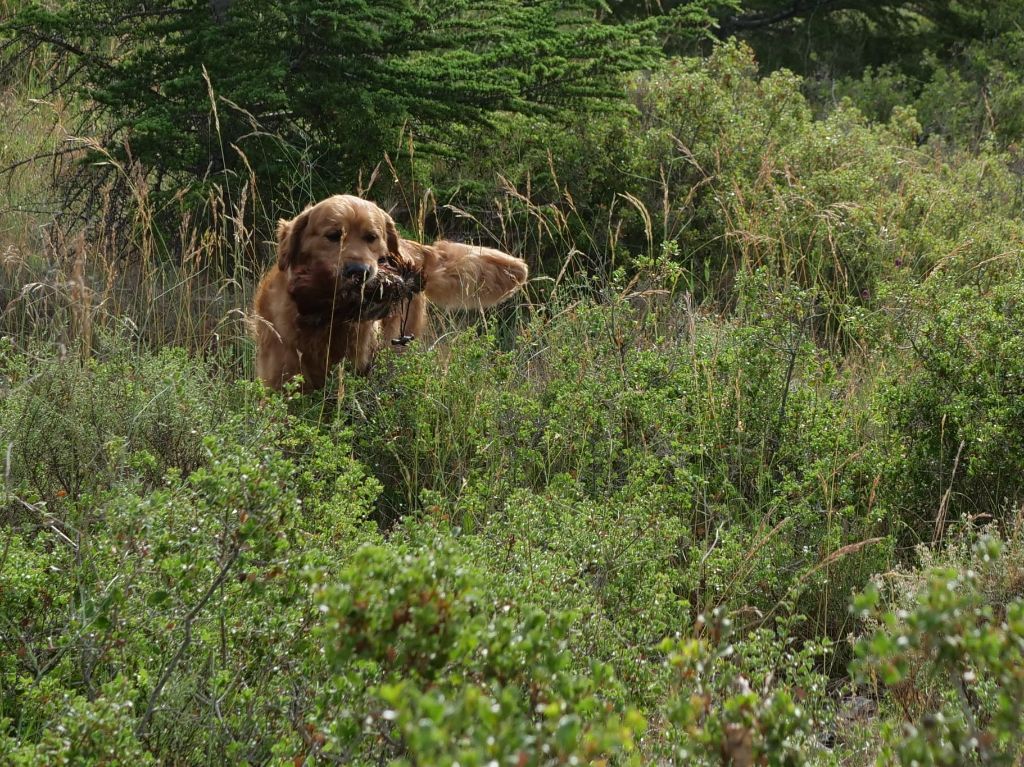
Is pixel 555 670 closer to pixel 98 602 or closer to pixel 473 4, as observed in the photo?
pixel 98 602

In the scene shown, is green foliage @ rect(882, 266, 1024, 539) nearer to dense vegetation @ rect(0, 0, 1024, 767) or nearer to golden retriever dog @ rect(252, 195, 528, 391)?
dense vegetation @ rect(0, 0, 1024, 767)

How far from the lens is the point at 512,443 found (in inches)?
162

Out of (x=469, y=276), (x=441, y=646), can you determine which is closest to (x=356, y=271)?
(x=469, y=276)

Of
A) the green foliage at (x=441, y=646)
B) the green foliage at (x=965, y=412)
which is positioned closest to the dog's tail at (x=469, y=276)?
the green foliage at (x=965, y=412)

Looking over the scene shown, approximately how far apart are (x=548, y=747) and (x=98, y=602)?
4.50ft

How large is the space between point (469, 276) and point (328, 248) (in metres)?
0.75

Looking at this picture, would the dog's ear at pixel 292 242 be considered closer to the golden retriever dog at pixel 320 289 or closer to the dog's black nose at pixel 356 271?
the golden retriever dog at pixel 320 289

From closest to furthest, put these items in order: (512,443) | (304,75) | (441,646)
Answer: (441,646) < (512,443) < (304,75)

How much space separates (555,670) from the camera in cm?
161

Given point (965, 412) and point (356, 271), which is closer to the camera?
point (965, 412)

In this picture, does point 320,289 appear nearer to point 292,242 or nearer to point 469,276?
point 292,242

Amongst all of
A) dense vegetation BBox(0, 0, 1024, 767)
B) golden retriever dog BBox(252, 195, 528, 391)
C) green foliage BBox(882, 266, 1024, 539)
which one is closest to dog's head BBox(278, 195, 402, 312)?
golden retriever dog BBox(252, 195, 528, 391)

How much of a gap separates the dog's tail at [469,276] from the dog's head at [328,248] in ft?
1.73

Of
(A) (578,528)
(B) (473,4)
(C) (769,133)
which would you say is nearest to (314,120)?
(B) (473,4)
